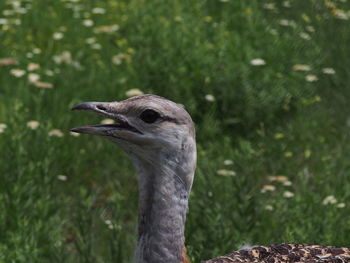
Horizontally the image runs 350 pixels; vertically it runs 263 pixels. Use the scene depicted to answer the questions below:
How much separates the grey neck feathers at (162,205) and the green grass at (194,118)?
1094 mm

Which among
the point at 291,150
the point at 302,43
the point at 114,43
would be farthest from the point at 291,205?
the point at 114,43

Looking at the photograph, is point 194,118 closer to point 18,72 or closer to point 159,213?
point 18,72

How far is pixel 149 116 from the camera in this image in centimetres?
320

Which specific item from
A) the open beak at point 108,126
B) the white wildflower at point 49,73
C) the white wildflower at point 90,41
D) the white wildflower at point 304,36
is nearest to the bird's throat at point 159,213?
the open beak at point 108,126

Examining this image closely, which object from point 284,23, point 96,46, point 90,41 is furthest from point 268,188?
point 284,23

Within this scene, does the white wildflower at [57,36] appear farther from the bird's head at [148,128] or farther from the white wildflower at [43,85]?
the bird's head at [148,128]

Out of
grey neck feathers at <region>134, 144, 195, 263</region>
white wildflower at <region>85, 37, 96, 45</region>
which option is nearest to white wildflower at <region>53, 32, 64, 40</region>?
white wildflower at <region>85, 37, 96, 45</region>

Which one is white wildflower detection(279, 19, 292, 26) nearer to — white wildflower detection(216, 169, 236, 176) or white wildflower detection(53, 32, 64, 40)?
white wildflower detection(53, 32, 64, 40)

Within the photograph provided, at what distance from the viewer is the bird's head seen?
10.4ft

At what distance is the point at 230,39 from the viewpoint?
261 inches

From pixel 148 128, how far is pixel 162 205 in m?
0.30

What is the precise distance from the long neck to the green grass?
1092mm

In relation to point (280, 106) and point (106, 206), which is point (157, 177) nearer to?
point (106, 206)

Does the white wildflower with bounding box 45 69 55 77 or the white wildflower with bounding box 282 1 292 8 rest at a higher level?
the white wildflower with bounding box 45 69 55 77
